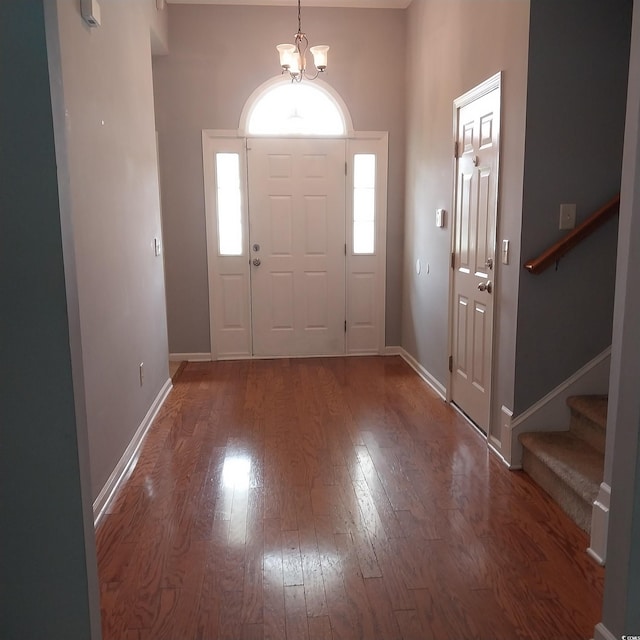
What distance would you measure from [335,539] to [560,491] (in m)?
1.06

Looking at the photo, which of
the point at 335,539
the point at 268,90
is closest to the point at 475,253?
the point at 335,539

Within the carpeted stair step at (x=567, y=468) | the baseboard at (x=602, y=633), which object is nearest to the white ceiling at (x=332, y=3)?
the carpeted stair step at (x=567, y=468)

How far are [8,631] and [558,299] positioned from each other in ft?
8.59

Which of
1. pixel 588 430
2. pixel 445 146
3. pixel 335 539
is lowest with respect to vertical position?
pixel 335 539

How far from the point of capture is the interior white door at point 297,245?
210 inches

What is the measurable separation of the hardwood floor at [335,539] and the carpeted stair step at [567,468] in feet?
0.23

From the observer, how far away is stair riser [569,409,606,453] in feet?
9.19

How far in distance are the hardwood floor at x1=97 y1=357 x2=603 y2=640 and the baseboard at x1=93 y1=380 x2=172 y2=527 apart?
0.05 meters

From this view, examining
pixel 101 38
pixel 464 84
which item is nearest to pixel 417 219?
pixel 464 84

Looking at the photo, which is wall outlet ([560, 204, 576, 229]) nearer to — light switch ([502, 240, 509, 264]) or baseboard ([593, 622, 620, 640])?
light switch ([502, 240, 509, 264])

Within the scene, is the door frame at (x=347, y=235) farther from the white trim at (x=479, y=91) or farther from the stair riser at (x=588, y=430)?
the stair riser at (x=588, y=430)

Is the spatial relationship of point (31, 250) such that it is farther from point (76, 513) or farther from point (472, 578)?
point (472, 578)

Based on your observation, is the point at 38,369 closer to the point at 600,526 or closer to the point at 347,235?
the point at 600,526

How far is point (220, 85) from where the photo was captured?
16.8 ft
